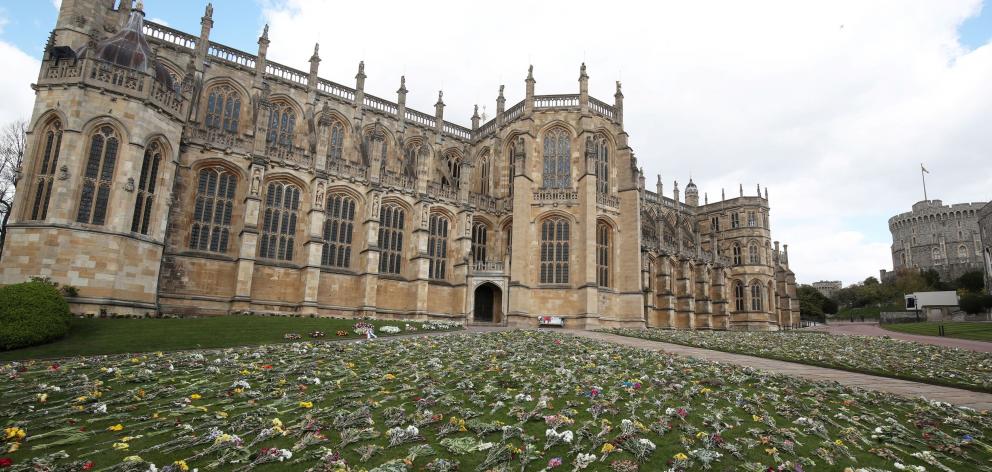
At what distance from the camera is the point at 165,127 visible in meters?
28.1

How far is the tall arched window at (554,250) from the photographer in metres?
41.1

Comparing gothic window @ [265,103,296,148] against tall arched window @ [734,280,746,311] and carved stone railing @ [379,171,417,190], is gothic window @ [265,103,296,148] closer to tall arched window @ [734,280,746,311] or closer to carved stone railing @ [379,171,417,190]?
carved stone railing @ [379,171,417,190]

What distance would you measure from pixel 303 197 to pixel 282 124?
7.02 meters

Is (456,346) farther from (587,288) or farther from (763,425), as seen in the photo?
(587,288)

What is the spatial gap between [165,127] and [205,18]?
39.6 feet

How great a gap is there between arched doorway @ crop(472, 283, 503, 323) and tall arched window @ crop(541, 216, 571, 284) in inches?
161

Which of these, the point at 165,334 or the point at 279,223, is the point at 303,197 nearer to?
the point at 279,223

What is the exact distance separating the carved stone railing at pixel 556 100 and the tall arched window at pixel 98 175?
29.8 m

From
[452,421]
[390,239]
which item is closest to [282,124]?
[390,239]

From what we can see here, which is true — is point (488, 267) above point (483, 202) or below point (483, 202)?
below

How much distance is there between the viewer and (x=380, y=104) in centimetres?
4456

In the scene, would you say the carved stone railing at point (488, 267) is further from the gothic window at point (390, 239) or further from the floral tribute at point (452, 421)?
the floral tribute at point (452, 421)

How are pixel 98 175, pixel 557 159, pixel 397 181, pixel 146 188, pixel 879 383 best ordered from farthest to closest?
pixel 557 159, pixel 397 181, pixel 146 188, pixel 98 175, pixel 879 383

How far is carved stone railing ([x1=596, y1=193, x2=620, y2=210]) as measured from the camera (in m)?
43.1
